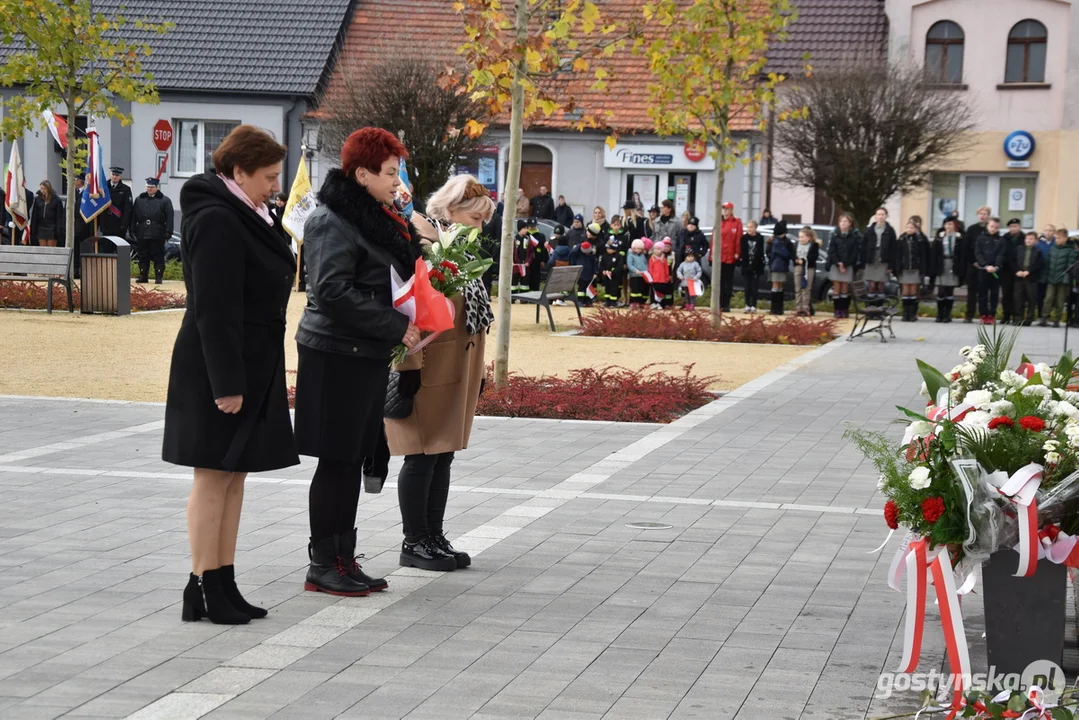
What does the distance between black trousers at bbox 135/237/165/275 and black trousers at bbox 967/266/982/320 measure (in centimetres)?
1523

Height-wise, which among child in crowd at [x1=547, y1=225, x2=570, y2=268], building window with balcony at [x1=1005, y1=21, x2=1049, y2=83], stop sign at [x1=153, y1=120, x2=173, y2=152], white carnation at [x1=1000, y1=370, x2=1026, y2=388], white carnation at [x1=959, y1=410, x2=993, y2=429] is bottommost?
white carnation at [x1=959, y1=410, x2=993, y2=429]

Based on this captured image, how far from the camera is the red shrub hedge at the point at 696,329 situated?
69.2 feet

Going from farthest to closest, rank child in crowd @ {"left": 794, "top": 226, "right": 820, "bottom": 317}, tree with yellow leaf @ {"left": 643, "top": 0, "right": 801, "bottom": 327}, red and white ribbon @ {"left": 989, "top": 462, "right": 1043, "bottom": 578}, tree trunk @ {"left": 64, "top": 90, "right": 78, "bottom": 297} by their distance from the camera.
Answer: child in crowd @ {"left": 794, "top": 226, "right": 820, "bottom": 317} < tree trunk @ {"left": 64, "top": 90, "right": 78, "bottom": 297} < tree with yellow leaf @ {"left": 643, "top": 0, "right": 801, "bottom": 327} < red and white ribbon @ {"left": 989, "top": 462, "right": 1043, "bottom": 578}

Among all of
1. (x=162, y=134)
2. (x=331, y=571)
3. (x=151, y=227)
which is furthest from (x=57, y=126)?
(x=331, y=571)

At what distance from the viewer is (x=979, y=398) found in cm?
526

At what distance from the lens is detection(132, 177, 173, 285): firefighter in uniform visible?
29.3 meters

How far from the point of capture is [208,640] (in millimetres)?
5520

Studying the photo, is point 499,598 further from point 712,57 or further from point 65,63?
point 65,63

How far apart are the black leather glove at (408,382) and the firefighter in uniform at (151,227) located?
23687mm

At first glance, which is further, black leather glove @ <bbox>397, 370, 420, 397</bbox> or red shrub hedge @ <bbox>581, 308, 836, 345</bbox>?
red shrub hedge @ <bbox>581, 308, 836, 345</bbox>

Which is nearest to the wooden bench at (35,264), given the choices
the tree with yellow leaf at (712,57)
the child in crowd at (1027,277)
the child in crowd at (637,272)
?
the tree with yellow leaf at (712,57)


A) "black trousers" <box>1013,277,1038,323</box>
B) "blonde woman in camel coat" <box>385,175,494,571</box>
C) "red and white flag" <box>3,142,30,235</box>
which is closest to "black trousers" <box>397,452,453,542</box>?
"blonde woman in camel coat" <box>385,175,494,571</box>

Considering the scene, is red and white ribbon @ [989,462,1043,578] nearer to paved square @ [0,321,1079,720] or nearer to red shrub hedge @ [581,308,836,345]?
paved square @ [0,321,1079,720]

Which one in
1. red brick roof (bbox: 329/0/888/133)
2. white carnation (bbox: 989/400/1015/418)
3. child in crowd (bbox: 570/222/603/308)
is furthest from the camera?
red brick roof (bbox: 329/0/888/133)
